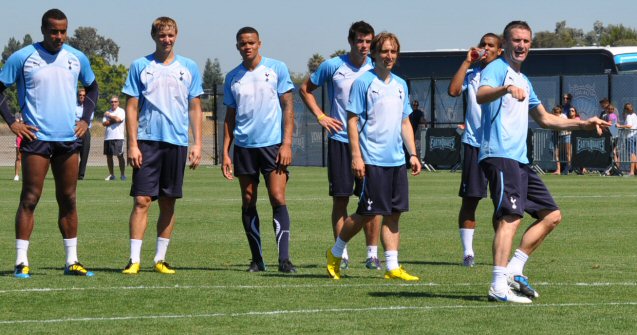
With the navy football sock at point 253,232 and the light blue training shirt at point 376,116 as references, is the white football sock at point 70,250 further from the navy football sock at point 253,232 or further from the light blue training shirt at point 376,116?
the light blue training shirt at point 376,116

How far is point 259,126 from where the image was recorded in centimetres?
1205

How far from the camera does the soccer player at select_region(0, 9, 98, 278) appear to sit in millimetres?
11211

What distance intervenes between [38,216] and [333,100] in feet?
27.4

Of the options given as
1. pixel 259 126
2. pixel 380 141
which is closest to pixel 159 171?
pixel 259 126

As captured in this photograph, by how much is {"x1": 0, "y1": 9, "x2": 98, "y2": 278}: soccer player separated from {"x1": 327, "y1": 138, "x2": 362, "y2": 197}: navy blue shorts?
2.19 m

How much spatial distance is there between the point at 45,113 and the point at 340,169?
2.62 m

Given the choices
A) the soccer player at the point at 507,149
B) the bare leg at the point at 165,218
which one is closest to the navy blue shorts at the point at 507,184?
the soccer player at the point at 507,149

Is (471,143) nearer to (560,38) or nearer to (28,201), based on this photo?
(28,201)

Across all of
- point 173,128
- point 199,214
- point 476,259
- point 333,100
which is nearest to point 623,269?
point 476,259

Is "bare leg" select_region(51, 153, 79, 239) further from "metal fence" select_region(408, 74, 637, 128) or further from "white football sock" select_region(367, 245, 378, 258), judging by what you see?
"metal fence" select_region(408, 74, 637, 128)

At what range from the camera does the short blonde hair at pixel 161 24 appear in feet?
38.3

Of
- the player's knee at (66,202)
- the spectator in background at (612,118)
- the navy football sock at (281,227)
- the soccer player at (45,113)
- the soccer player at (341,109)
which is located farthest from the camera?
the spectator in background at (612,118)

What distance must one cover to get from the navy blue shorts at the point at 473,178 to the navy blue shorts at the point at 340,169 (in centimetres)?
132

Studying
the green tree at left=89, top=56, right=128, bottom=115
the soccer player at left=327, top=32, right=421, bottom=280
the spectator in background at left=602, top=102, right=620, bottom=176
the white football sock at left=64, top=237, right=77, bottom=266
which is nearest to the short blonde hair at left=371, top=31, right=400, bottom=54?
the soccer player at left=327, top=32, right=421, bottom=280
